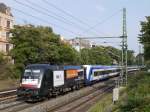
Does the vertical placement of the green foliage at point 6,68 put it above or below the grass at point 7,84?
above

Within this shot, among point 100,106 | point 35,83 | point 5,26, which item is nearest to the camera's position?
point 100,106

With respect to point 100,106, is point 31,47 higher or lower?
higher

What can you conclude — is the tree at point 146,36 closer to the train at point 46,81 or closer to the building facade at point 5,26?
the train at point 46,81

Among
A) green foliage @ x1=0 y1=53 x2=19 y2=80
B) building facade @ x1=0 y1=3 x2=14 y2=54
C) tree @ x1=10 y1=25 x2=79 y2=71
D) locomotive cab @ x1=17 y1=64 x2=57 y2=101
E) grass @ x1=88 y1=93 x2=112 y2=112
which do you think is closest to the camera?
grass @ x1=88 y1=93 x2=112 y2=112

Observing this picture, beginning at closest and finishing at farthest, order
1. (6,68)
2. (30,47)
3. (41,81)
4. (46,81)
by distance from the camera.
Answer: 1. (41,81)
2. (46,81)
3. (6,68)
4. (30,47)

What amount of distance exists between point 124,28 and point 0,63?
20.0 metres

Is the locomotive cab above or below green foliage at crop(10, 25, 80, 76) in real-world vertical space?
below

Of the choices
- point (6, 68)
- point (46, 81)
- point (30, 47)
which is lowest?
point (46, 81)

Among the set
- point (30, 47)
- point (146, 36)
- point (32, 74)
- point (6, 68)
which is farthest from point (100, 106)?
point (30, 47)

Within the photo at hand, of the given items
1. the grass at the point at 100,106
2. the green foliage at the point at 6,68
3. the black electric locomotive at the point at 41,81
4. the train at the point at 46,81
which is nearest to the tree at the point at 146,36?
the train at the point at 46,81

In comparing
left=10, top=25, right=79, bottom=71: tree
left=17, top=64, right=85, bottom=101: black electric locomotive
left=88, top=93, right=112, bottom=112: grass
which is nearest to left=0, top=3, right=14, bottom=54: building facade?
left=10, top=25, right=79, bottom=71: tree

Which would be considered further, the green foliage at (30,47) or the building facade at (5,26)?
the building facade at (5,26)

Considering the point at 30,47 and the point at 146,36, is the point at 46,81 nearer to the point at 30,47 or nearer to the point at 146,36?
the point at 146,36

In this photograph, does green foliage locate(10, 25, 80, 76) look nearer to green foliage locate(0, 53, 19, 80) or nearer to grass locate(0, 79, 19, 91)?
green foliage locate(0, 53, 19, 80)
